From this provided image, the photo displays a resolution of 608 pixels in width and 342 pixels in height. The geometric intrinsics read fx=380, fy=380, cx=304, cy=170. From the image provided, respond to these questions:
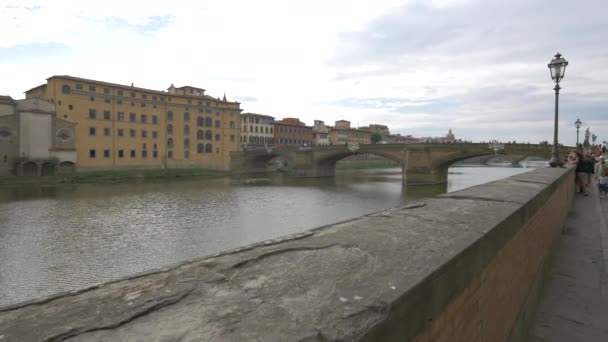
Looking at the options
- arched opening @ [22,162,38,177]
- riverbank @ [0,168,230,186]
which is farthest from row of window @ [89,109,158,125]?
arched opening @ [22,162,38,177]

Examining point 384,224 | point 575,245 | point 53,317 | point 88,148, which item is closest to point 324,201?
point 575,245

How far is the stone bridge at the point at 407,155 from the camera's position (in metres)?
40.8

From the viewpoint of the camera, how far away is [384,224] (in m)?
3.25

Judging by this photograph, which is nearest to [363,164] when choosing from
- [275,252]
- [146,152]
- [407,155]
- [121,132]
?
[407,155]

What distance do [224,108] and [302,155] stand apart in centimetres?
1684

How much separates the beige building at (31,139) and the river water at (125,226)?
12.2m

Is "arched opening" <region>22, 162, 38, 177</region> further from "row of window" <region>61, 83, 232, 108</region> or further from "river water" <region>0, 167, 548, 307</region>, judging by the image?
"river water" <region>0, 167, 548, 307</region>

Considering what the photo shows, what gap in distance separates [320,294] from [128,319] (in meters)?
0.82

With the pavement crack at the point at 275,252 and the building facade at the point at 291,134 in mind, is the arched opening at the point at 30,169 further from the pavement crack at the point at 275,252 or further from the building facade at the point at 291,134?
the pavement crack at the point at 275,252

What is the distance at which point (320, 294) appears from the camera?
1756 millimetres

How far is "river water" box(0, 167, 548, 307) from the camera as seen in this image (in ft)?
40.9

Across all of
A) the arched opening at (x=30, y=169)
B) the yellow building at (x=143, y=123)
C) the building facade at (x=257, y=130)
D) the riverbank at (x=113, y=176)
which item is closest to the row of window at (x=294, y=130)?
the building facade at (x=257, y=130)

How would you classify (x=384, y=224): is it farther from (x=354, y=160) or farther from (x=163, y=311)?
(x=354, y=160)

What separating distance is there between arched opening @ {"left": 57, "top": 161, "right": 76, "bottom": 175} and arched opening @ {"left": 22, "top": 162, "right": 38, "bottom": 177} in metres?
2.34
